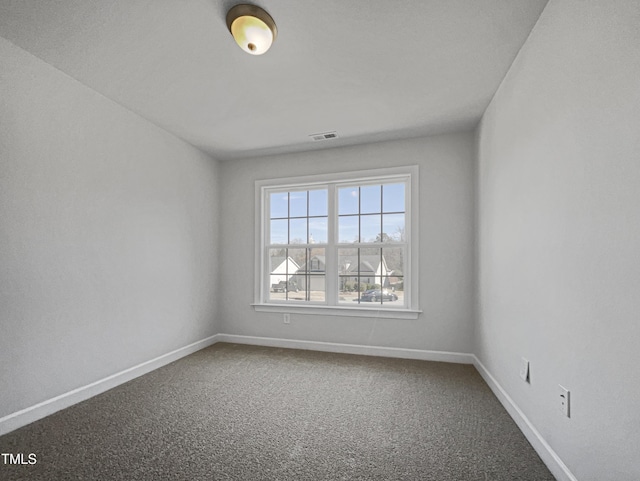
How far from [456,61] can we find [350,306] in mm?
2678

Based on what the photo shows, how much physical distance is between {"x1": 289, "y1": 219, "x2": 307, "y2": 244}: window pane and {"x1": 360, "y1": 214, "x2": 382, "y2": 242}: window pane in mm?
757

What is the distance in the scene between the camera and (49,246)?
2338mm

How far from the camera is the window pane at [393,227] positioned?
3.83 meters

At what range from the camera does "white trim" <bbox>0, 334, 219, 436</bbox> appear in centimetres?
209

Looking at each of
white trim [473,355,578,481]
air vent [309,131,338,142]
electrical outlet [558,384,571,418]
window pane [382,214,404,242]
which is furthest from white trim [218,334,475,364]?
air vent [309,131,338,142]

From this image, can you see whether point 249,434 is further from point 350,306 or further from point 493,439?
point 350,306

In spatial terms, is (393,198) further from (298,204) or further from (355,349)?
(355,349)

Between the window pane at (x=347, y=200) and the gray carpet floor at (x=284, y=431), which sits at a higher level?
the window pane at (x=347, y=200)

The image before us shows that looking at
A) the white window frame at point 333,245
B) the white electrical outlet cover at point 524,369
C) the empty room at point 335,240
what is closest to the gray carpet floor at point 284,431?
the empty room at point 335,240

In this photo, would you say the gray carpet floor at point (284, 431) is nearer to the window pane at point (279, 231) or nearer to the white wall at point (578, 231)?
the white wall at point (578, 231)

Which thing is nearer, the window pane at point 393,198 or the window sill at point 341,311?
the window sill at point 341,311

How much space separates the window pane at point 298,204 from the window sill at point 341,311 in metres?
1.20

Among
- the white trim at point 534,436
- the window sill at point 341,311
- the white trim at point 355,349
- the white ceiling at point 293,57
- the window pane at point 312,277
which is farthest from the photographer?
the window pane at point 312,277

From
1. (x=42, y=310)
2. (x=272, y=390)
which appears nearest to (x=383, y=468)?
(x=272, y=390)
